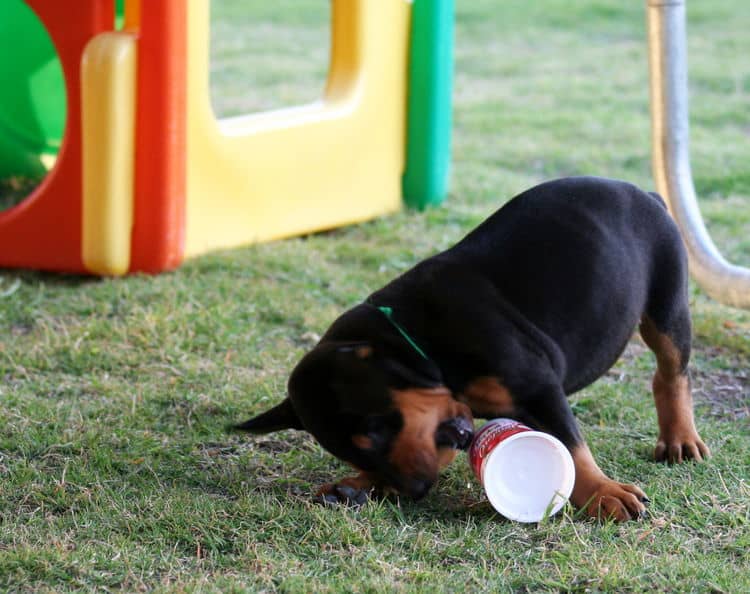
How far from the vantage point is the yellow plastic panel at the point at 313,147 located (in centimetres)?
560

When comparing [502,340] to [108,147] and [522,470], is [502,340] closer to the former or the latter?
[522,470]

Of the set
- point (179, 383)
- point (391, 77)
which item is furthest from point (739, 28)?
point (179, 383)

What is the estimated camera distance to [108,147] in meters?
5.17

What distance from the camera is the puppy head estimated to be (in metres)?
3.05

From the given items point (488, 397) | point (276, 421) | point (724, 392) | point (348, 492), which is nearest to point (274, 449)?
point (276, 421)

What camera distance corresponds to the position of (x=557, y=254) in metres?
3.36

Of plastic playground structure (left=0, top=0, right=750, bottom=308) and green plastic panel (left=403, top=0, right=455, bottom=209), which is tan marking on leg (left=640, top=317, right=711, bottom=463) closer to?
plastic playground structure (left=0, top=0, right=750, bottom=308)

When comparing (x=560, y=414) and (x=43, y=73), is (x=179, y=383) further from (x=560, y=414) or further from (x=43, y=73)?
(x=43, y=73)

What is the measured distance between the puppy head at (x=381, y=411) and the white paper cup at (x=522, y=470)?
105mm

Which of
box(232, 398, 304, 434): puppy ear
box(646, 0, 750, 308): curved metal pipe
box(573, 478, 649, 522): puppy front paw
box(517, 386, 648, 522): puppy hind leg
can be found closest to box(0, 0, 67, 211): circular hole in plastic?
box(646, 0, 750, 308): curved metal pipe

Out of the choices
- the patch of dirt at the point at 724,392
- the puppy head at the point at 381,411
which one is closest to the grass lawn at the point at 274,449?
the patch of dirt at the point at 724,392

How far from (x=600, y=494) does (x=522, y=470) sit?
8.0 inches

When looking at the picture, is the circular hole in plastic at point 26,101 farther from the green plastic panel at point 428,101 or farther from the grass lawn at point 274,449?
the green plastic panel at point 428,101

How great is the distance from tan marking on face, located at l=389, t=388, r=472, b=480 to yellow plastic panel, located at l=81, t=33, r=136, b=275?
2.52 m
